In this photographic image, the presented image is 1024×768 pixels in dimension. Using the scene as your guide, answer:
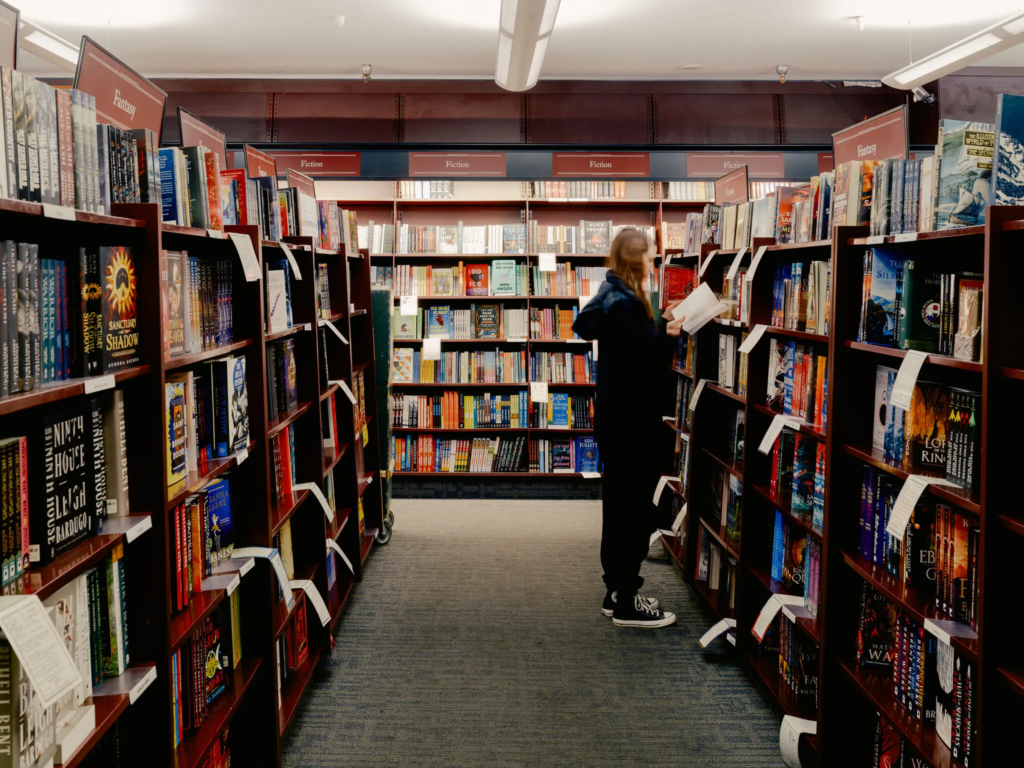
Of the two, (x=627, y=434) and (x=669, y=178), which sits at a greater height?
(x=669, y=178)

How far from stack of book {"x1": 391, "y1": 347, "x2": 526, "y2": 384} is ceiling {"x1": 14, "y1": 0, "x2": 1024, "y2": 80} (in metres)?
2.24

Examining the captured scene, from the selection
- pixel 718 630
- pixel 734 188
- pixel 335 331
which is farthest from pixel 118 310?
pixel 734 188

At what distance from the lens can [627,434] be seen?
326 cm

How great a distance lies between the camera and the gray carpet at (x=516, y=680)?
251 cm

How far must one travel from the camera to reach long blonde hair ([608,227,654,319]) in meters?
3.25

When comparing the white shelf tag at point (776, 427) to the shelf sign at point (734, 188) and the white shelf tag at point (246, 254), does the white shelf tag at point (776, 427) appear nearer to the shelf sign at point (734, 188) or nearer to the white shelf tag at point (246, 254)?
the shelf sign at point (734, 188)

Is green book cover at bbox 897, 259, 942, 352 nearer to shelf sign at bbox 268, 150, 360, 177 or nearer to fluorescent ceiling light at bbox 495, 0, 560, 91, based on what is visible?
fluorescent ceiling light at bbox 495, 0, 560, 91

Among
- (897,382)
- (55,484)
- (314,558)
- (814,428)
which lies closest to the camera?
(55,484)

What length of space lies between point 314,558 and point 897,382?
2256mm

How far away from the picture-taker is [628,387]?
3246 millimetres

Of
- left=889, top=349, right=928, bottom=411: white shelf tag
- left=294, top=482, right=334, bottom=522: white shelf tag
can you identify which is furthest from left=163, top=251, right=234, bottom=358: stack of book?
left=889, top=349, right=928, bottom=411: white shelf tag

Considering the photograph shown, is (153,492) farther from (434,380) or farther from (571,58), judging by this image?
(571,58)

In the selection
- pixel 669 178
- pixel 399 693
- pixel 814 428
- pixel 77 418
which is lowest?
pixel 399 693

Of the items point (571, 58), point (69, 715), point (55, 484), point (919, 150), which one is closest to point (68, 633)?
point (69, 715)
